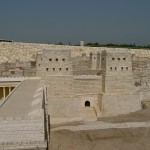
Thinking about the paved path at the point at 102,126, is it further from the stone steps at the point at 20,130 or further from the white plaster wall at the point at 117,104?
the stone steps at the point at 20,130

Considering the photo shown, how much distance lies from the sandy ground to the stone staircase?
10.6 ft

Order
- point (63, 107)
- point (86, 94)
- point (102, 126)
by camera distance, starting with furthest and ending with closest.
A: 1. point (86, 94)
2. point (63, 107)
3. point (102, 126)

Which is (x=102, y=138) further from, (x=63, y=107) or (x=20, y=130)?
(x=20, y=130)

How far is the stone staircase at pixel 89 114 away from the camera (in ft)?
76.3

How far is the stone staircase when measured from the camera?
916 inches

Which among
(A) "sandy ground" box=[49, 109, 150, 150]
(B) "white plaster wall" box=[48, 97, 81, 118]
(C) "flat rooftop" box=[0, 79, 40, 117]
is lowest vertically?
(A) "sandy ground" box=[49, 109, 150, 150]

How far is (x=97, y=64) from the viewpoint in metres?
30.8

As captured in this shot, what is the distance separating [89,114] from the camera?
24.2m

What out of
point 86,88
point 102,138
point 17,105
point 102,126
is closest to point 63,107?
point 86,88

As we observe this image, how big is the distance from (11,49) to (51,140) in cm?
2745

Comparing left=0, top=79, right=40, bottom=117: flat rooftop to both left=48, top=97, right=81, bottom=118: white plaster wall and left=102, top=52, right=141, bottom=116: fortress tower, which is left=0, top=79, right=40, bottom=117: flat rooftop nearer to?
left=48, top=97, right=81, bottom=118: white plaster wall

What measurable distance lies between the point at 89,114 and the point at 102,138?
627cm

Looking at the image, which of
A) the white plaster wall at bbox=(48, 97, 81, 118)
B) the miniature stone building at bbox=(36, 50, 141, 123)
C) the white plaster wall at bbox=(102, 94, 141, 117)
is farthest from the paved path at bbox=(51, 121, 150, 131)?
the white plaster wall at bbox=(102, 94, 141, 117)

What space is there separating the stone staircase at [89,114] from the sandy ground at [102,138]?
3.22 meters
